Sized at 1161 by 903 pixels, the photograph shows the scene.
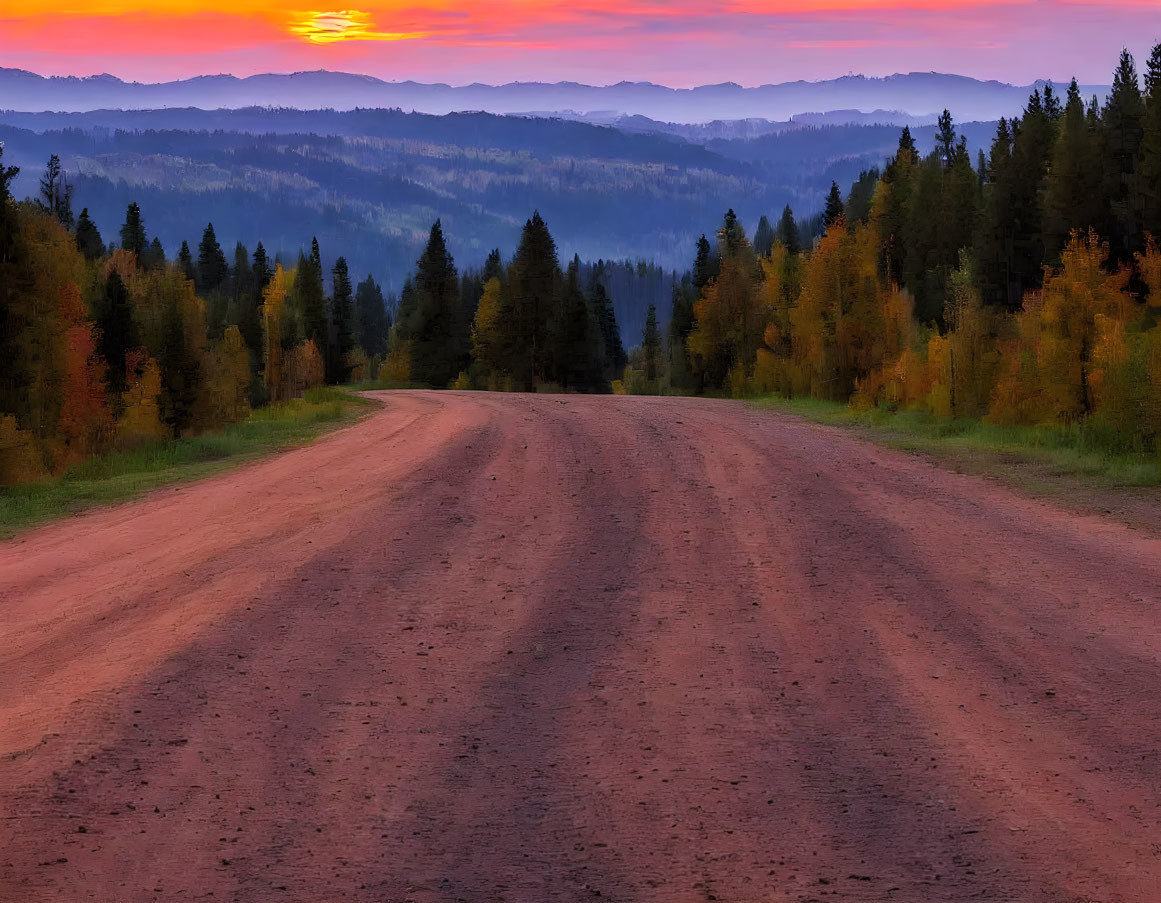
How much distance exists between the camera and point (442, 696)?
7.72m

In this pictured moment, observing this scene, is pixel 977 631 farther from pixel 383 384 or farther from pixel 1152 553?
pixel 383 384

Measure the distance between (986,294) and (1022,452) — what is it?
54040 mm

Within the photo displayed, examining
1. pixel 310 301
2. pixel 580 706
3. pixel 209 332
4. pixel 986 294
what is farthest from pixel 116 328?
pixel 310 301

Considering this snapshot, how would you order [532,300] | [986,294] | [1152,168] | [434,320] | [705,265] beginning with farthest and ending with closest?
[705,265]
[434,320]
[532,300]
[986,294]
[1152,168]

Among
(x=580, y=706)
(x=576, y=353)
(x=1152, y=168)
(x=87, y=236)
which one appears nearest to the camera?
(x=580, y=706)

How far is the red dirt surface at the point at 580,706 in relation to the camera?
550cm

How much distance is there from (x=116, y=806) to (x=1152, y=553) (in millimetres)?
10011

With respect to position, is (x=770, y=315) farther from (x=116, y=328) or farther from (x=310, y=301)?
(x=310, y=301)

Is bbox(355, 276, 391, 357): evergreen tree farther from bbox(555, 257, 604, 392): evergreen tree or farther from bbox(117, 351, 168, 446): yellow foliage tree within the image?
bbox(117, 351, 168, 446): yellow foliage tree

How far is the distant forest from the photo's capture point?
23.3m

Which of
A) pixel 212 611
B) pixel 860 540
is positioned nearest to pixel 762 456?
pixel 860 540

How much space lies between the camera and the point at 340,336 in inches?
4281

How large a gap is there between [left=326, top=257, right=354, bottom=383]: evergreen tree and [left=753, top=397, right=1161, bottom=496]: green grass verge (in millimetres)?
82750

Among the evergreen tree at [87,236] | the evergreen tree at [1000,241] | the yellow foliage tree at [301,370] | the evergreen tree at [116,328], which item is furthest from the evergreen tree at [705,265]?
the evergreen tree at [116,328]
